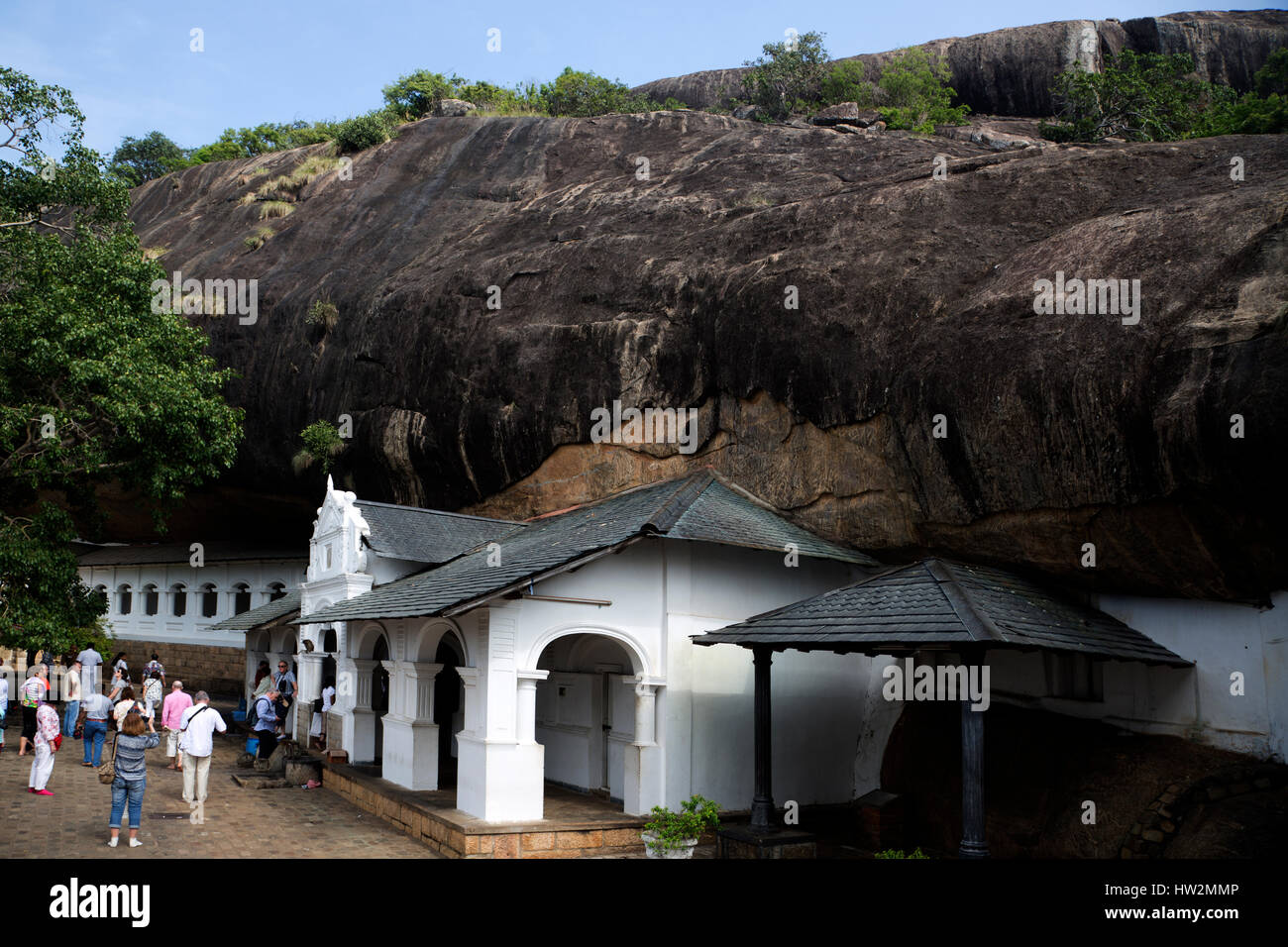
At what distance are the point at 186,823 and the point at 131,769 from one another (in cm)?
263

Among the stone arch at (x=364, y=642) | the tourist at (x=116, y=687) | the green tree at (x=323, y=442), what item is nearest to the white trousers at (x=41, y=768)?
the tourist at (x=116, y=687)

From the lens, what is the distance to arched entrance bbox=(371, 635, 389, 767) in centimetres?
1980

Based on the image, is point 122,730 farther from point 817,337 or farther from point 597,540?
point 817,337

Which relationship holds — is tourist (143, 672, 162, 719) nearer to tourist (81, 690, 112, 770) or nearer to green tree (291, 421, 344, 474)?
tourist (81, 690, 112, 770)

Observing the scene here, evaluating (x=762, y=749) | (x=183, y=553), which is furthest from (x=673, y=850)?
(x=183, y=553)

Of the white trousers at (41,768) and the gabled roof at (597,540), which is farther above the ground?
the gabled roof at (597,540)

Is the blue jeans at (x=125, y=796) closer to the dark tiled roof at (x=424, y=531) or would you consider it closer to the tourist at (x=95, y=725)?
the tourist at (x=95, y=725)

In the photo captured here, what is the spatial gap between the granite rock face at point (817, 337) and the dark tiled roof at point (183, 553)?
2.51 meters

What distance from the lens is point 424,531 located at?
19.6m

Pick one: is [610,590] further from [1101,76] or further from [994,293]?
[1101,76]

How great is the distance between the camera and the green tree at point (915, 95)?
35.8 metres

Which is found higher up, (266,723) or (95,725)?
(95,725)

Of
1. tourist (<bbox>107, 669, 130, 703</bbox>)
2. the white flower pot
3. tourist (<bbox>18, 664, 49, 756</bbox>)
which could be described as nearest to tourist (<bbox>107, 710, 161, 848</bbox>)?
tourist (<bbox>18, 664, 49, 756</bbox>)

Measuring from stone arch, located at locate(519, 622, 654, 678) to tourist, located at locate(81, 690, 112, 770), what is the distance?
281 inches
